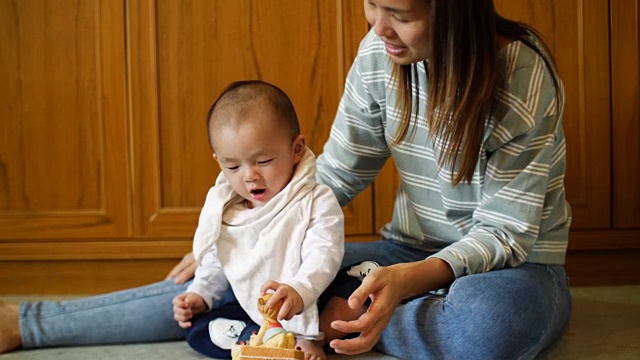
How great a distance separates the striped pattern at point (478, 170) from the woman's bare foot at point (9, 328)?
22.4 inches

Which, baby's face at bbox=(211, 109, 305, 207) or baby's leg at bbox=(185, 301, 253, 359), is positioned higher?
baby's face at bbox=(211, 109, 305, 207)

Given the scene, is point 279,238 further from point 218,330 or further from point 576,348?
point 576,348

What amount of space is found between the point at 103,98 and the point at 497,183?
0.99 meters

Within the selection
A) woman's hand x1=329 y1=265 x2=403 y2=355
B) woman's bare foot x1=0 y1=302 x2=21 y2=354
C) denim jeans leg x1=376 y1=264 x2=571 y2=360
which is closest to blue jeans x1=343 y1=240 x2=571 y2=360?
denim jeans leg x1=376 y1=264 x2=571 y2=360

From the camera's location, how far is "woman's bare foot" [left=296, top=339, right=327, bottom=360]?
1.14 meters

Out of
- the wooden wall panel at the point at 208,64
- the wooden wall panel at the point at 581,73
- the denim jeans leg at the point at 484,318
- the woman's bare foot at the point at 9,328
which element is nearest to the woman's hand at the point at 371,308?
the denim jeans leg at the point at 484,318

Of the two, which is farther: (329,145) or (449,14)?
(329,145)

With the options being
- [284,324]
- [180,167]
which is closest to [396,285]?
[284,324]

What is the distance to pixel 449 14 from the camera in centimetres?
105

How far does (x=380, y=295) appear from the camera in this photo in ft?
3.34

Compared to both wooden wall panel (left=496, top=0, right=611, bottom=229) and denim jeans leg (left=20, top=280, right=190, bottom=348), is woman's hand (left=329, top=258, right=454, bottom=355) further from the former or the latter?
wooden wall panel (left=496, top=0, right=611, bottom=229)

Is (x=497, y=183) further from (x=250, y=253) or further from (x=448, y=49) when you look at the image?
(x=250, y=253)

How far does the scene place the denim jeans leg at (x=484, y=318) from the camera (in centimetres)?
107

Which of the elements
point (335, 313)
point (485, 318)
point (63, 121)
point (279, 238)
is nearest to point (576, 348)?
point (485, 318)
